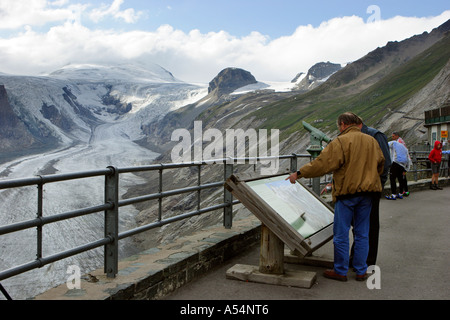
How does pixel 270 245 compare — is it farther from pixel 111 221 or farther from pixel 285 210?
pixel 111 221

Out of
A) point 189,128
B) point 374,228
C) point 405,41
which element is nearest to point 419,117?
point 374,228

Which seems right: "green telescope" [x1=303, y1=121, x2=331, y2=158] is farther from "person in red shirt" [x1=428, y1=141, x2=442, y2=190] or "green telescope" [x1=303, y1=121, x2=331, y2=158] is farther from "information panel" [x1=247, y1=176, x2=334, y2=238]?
"person in red shirt" [x1=428, y1=141, x2=442, y2=190]

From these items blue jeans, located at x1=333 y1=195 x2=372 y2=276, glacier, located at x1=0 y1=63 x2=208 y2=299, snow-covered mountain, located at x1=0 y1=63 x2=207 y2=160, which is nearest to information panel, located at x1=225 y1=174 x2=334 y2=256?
blue jeans, located at x1=333 y1=195 x2=372 y2=276

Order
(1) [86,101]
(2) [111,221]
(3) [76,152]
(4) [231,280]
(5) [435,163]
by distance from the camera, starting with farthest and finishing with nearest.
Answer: (1) [86,101], (3) [76,152], (5) [435,163], (4) [231,280], (2) [111,221]

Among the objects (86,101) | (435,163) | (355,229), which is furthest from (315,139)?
(86,101)

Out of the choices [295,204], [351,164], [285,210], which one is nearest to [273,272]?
[285,210]

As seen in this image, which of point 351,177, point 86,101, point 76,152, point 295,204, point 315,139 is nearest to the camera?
point 351,177

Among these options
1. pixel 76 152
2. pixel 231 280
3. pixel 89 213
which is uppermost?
pixel 89 213

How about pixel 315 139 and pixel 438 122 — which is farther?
pixel 438 122

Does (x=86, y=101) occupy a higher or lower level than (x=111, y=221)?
higher
